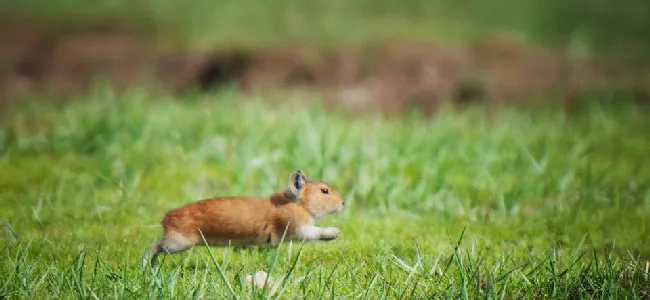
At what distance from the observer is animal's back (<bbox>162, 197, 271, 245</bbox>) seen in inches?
136

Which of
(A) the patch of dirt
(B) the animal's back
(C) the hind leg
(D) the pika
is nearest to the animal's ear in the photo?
(D) the pika

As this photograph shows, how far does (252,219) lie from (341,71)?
588 centimetres

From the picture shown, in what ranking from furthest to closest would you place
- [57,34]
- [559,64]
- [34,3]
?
1. [34,3]
2. [57,34]
3. [559,64]

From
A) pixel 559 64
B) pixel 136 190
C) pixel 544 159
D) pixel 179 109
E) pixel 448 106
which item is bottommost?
pixel 136 190

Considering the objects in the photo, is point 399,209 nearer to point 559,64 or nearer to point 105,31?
point 559,64

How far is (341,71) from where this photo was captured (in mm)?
9266

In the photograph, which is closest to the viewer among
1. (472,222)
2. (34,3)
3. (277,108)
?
(472,222)

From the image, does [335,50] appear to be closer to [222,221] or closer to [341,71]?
[341,71]

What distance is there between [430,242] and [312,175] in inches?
56.4

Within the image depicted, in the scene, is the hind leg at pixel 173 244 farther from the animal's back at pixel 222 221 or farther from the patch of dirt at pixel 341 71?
the patch of dirt at pixel 341 71

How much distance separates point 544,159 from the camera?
576 cm

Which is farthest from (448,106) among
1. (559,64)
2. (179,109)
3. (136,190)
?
(136,190)

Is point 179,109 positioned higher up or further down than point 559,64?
further down

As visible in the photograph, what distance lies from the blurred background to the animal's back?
17.4ft
